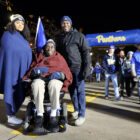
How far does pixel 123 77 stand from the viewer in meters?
6.94

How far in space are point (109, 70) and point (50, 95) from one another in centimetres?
372

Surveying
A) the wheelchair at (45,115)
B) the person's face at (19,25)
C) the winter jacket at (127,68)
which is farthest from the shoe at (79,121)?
the winter jacket at (127,68)

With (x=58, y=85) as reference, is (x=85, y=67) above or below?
above

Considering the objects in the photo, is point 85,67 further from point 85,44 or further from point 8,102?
point 8,102

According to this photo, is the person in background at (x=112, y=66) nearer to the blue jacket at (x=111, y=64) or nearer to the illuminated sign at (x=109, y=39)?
the blue jacket at (x=111, y=64)

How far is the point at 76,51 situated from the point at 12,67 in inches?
50.0

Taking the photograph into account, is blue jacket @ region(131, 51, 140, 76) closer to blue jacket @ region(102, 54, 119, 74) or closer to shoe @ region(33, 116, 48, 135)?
blue jacket @ region(102, 54, 119, 74)

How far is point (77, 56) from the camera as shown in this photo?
141 inches

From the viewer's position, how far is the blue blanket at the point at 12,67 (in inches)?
132

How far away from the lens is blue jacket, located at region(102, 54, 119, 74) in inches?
242

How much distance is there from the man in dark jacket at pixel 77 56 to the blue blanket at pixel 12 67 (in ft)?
2.71

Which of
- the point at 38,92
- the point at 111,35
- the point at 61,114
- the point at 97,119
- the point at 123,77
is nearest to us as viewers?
the point at 38,92

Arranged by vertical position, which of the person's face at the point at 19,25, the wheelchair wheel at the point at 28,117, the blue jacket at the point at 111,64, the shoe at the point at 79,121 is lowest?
the shoe at the point at 79,121

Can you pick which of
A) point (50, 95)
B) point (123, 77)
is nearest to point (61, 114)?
point (50, 95)
